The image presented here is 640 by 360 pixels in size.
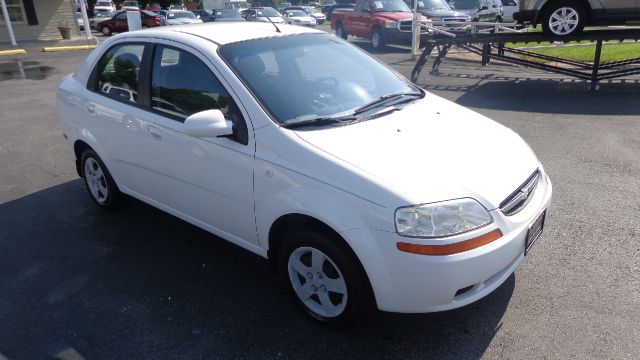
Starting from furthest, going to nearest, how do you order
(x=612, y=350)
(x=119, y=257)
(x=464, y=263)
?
(x=119, y=257) < (x=612, y=350) < (x=464, y=263)

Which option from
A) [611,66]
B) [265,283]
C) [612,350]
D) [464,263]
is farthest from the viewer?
[611,66]

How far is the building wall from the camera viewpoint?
78.6ft

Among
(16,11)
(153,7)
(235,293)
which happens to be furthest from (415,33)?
(153,7)

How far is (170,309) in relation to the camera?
10.5ft

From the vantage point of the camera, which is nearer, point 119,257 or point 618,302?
point 618,302

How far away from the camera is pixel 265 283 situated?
3.48 metres

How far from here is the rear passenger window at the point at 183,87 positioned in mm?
3244

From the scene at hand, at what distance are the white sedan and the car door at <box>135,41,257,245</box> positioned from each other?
1 centimetres

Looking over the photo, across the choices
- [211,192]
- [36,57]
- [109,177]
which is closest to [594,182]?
[211,192]

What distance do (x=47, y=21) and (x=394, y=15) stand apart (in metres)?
18.2

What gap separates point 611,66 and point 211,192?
959 centimetres

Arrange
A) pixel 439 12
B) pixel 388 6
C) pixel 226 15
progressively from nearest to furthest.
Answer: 1. pixel 439 12
2. pixel 388 6
3. pixel 226 15

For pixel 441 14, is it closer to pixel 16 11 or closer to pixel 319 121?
pixel 319 121

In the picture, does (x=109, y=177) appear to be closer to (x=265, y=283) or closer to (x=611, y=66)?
(x=265, y=283)
